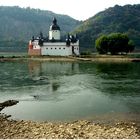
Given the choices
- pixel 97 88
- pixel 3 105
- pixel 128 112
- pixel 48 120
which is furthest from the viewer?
pixel 97 88

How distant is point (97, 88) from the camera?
39.5 m

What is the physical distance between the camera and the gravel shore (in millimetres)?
17891

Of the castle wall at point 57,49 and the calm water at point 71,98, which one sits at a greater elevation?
the castle wall at point 57,49

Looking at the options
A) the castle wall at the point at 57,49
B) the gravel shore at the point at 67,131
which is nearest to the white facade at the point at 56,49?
the castle wall at the point at 57,49

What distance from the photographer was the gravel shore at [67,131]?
58.7 ft

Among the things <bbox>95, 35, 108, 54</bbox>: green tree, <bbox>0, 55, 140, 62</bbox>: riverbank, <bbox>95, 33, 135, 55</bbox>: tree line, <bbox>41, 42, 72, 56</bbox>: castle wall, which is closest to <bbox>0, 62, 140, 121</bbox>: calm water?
<bbox>0, 55, 140, 62</bbox>: riverbank

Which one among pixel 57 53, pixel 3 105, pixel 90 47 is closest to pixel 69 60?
pixel 57 53

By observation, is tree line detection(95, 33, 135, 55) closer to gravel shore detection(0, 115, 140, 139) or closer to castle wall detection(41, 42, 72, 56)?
castle wall detection(41, 42, 72, 56)

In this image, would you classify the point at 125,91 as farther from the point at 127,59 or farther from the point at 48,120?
the point at 127,59

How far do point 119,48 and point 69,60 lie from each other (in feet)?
49.4

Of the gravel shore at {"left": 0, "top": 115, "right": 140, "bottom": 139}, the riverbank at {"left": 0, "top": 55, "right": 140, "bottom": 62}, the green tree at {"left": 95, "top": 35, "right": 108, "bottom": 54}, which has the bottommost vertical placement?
the riverbank at {"left": 0, "top": 55, "right": 140, "bottom": 62}

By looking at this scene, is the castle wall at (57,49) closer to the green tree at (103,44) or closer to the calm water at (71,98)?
the green tree at (103,44)

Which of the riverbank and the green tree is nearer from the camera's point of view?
the riverbank

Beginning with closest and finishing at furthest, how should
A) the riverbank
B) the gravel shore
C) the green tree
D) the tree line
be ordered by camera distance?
the gravel shore → the riverbank → the tree line → the green tree
